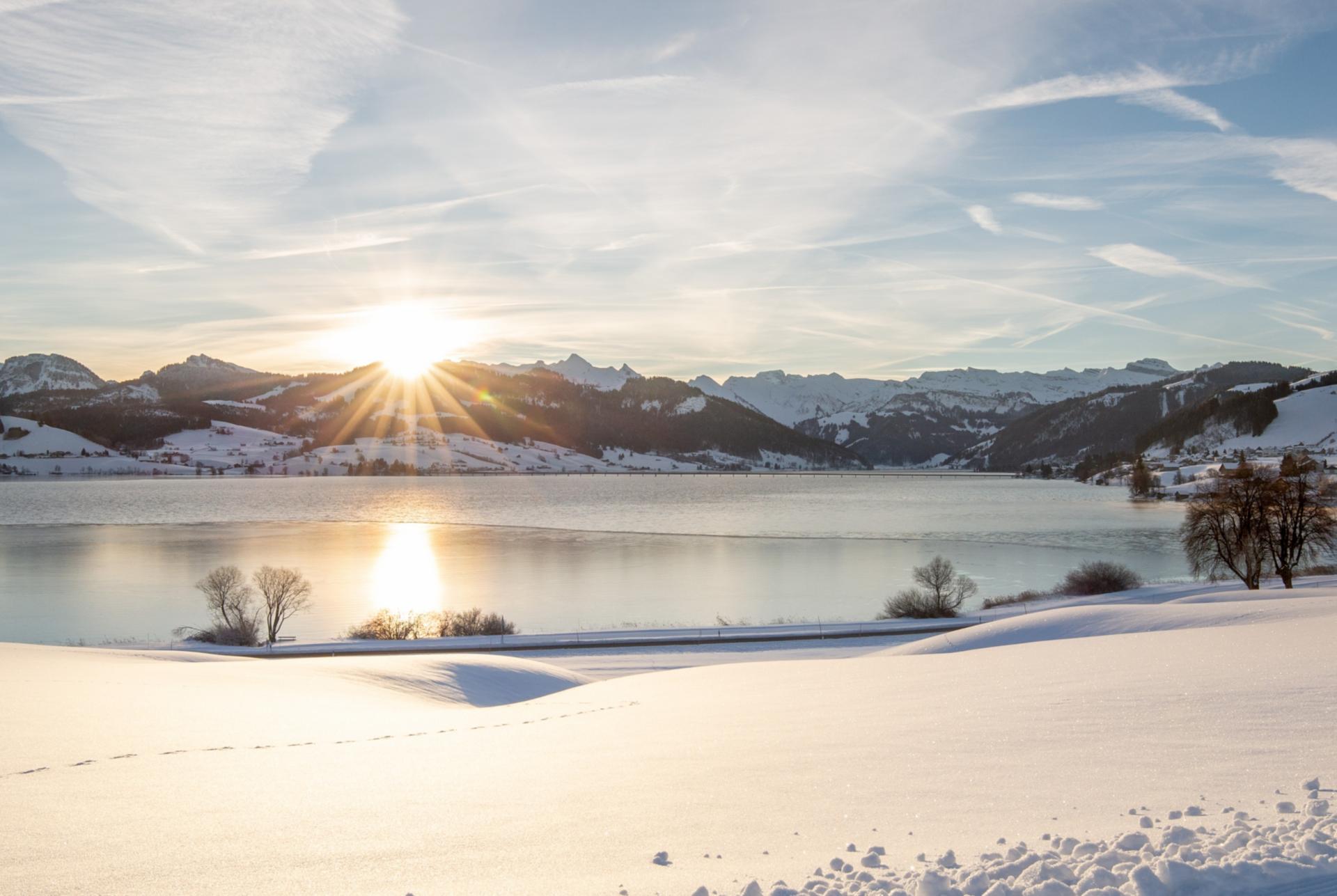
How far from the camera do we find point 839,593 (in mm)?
49969

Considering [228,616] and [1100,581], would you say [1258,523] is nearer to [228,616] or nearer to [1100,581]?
[1100,581]

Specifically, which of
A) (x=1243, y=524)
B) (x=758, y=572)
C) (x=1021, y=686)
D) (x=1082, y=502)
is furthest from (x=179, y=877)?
(x=1082, y=502)

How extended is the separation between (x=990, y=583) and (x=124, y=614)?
4870 centimetres

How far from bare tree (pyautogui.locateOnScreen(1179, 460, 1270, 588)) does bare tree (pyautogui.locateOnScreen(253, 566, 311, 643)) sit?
46707 millimetres

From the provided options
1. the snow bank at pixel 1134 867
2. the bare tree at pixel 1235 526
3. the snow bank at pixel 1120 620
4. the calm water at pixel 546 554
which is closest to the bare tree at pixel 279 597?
the calm water at pixel 546 554

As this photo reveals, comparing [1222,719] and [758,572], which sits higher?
[1222,719]

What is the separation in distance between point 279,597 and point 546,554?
29.6 m

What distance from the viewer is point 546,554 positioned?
6838cm

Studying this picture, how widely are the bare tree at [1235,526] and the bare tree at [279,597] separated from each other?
46707mm

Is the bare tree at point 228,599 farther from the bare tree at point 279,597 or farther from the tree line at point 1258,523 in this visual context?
the tree line at point 1258,523

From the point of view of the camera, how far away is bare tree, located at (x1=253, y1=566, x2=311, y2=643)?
39562mm

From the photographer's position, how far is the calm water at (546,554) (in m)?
45.3

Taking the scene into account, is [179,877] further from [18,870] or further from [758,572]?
[758,572]

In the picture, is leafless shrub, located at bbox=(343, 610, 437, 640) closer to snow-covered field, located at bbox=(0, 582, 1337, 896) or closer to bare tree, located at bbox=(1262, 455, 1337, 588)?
snow-covered field, located at bbox=(0, 582, 1337, 896)
